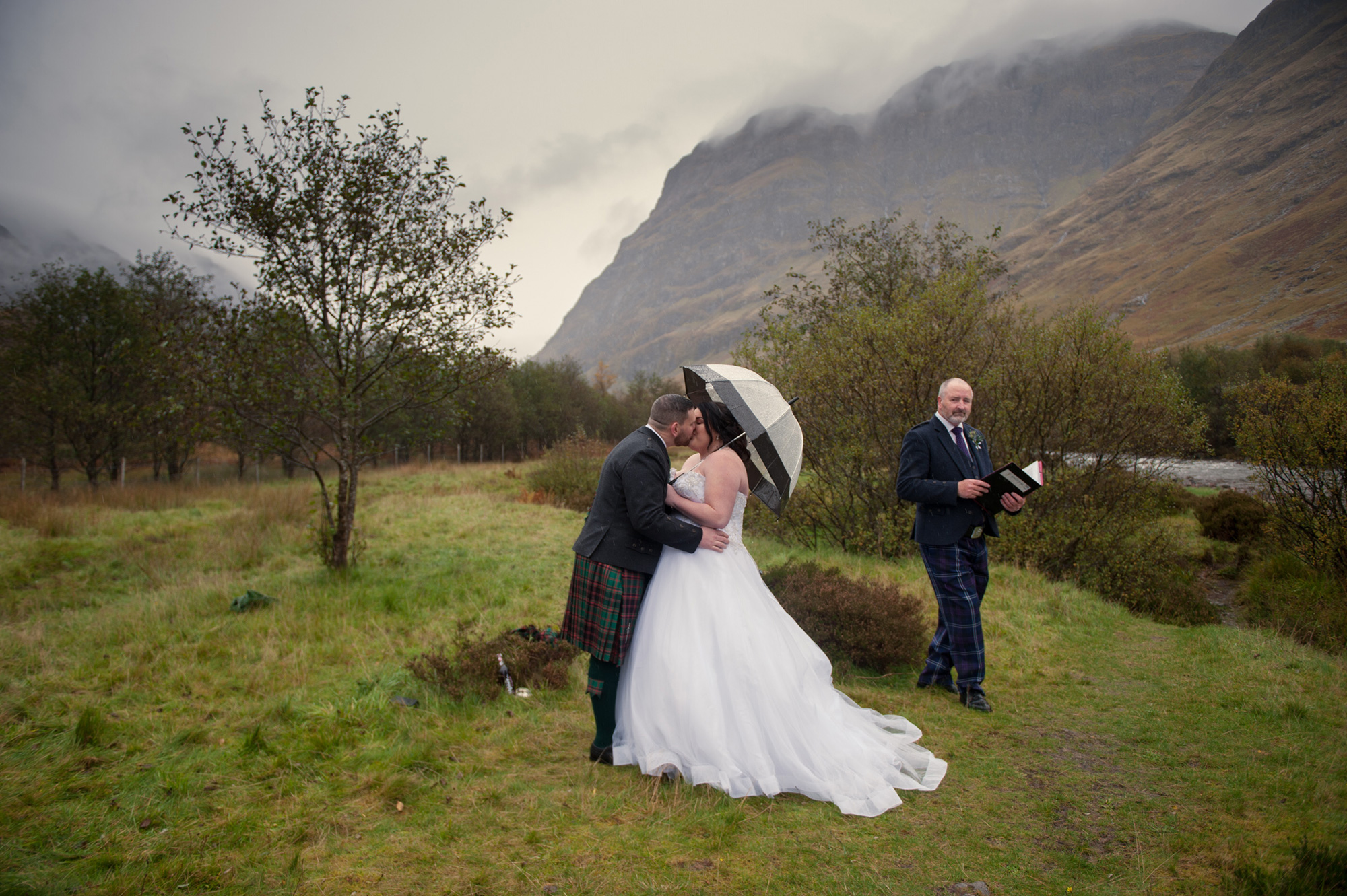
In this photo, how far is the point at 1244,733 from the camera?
445 centimetres

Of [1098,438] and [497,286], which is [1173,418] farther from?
[497,286]

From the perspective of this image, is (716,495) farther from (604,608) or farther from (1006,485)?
(1006,485)

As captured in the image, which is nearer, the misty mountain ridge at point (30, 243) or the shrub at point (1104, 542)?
the shrub at point (1104, 542)

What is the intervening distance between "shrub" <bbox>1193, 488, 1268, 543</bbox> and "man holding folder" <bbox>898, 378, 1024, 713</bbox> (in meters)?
16.5

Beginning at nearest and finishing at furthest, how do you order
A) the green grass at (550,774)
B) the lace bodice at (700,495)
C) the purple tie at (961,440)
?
the green grass at (550,774) < the lace bodice at (700,495) < the purple tie at (961,440)

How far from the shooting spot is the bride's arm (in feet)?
12.8

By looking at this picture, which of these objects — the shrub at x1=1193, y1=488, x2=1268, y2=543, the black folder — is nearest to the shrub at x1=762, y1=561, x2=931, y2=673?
the black folder

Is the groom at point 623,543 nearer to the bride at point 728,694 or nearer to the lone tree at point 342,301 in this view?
the bride at point 728,694

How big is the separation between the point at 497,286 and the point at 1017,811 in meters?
9.96

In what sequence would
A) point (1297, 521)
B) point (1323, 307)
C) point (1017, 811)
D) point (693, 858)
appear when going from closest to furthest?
point (693, 858), point (1017, 811), point (1297, 521), point (1323, 307)

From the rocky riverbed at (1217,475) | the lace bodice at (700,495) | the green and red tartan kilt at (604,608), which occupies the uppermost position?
the lace bodice at (700,495)

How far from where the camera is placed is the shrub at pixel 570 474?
20578 millimetres

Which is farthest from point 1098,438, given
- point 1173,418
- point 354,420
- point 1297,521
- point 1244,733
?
point 354,420

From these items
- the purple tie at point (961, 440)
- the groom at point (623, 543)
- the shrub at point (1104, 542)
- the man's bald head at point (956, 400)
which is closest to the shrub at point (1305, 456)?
the shrub at point (1104, 542)
